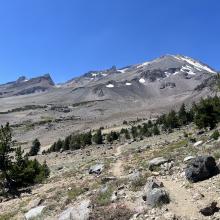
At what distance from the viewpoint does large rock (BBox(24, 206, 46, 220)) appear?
24.6 m

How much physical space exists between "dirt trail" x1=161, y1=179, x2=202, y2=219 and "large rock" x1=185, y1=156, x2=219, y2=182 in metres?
0.87

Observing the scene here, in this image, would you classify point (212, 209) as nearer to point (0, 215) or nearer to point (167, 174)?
point (167, 174)

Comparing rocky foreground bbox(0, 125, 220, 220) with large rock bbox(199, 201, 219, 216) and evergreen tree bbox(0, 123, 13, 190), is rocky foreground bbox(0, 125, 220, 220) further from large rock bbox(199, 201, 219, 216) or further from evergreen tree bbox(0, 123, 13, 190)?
evergreen tree bbox(0, 123, 13, 190)

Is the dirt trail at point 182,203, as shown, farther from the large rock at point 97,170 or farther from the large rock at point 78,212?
the large rock at point 97,170

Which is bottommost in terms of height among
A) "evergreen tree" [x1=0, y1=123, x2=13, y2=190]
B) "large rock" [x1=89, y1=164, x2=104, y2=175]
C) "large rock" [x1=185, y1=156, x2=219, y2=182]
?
"large rock" [x1=89, y1=164, x2=104, y2=175]

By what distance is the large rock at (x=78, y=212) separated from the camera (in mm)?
21375

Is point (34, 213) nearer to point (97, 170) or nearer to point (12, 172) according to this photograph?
point (97, 170)

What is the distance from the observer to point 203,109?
2781 inches

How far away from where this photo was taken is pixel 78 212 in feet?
71.7

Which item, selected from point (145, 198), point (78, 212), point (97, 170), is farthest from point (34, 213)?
point (97, 170)

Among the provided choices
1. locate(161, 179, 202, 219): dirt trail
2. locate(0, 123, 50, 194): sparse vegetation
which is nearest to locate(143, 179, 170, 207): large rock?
locate(161, 179, 202, 219): dirt trail

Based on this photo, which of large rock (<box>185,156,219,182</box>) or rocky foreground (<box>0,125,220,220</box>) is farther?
large rock (<box>185,156,219,182</box>)

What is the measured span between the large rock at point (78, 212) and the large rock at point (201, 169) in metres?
5.71

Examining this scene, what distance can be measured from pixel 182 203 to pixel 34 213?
361 inches
